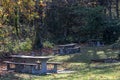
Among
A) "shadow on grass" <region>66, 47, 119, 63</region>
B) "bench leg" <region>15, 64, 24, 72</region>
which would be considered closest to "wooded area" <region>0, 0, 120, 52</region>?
"shadow on grass" <region>66, 47, 119, 63</region>

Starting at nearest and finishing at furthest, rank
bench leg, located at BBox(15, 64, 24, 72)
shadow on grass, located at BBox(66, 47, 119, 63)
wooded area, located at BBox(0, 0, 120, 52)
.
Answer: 1. bench leg, located at BBox(15, 64, 24, 72)
2. shadow on grass, located at BBox(66, 47, 119, 63)
3. wooded area, located at BBox(0, 0, 120, 52)

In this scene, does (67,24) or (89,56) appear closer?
(89,56)

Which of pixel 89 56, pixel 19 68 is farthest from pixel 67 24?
pixel 19 68

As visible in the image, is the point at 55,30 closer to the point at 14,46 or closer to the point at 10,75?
the point at 14,46

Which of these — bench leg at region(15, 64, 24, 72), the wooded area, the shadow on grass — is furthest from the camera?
the wooded area

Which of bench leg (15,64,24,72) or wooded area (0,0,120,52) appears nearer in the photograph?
bench leg (15,64,24,72)

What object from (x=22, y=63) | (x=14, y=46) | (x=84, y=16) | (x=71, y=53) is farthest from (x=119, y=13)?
(x=22, y=63)

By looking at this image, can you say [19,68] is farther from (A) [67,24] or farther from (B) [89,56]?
(A) [67,24]

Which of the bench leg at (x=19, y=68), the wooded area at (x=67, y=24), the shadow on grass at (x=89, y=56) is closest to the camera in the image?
the bench leg at (x=19, y=68)

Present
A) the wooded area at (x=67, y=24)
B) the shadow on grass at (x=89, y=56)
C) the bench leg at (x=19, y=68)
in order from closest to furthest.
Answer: the bench leg at (x=19, y=68)
the shadow on grass at (x=89, y=56)
the wooded area at (x=67, y=24)

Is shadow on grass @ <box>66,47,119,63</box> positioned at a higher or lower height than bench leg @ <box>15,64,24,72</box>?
lower

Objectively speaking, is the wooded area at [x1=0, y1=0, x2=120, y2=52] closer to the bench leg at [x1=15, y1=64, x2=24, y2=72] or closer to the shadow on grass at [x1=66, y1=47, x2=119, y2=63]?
the shadow on grass at [x1=66, y1=47, x2=119, y2=63]

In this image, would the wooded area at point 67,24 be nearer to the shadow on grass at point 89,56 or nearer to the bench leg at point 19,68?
the shadow on grass at point 89,56

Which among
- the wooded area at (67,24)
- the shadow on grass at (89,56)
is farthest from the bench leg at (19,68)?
the wooded area at (67,24)
